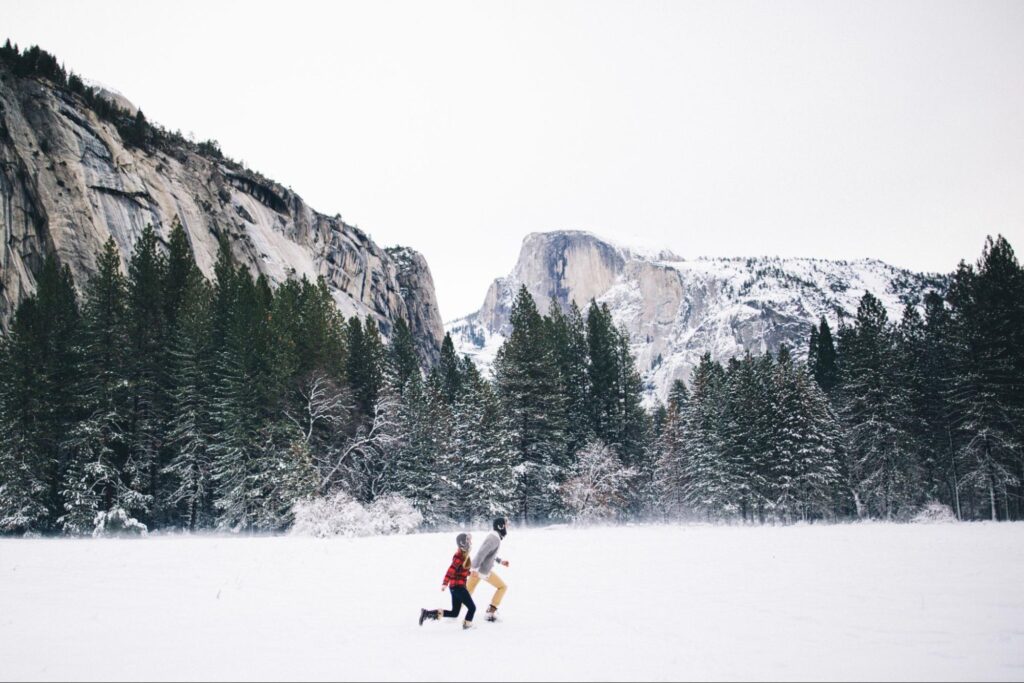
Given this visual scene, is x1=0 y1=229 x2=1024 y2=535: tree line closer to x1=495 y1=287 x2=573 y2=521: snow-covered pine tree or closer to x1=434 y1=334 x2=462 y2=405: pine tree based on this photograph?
x1=495 y1=287 x2=573 y2=521: snow-covered pine tree

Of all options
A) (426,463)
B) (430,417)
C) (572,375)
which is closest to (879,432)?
(572,375)

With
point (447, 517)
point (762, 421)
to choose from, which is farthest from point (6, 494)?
point (762, 421)

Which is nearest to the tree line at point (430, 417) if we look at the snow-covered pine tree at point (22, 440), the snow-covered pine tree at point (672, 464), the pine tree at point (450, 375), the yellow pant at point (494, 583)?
the snow-covered pine tree at point (22, 440)

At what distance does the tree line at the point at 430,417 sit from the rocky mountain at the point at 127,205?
12.5 meters

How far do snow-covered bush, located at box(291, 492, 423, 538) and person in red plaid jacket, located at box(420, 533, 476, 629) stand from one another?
1913cm

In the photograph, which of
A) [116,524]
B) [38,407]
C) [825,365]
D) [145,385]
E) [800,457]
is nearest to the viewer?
[116,524]

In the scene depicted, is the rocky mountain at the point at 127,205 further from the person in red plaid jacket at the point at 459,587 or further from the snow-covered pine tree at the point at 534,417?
the person in red plaid jacket at the point at 459,587

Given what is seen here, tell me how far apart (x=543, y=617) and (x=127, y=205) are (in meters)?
64.3

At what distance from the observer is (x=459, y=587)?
354 inches

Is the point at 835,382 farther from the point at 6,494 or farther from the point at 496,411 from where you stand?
the point at 6,494

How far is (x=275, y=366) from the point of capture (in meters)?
32.3

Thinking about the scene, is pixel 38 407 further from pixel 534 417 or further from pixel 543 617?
pixel 543 617

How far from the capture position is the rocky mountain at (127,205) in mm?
48500

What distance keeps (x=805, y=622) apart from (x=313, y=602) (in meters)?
8.55
